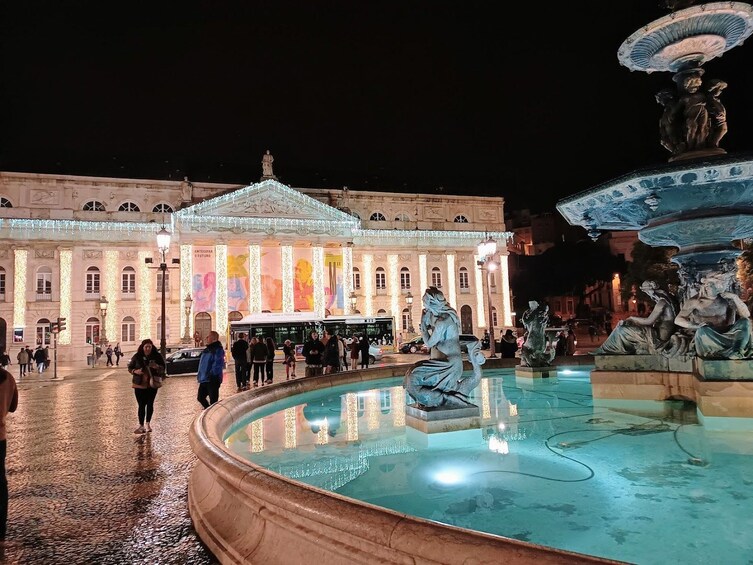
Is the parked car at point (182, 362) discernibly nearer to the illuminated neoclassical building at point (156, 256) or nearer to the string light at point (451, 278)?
the illuminated neoclassical building at point (156, 256)

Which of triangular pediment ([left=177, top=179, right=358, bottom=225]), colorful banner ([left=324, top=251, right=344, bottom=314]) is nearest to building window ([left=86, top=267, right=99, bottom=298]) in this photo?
triangular pediment ([left=177, top=179, right=358, bottom=225])

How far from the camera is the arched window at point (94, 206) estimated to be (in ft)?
130

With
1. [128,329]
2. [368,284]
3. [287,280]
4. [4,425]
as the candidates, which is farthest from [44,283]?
[4,425]

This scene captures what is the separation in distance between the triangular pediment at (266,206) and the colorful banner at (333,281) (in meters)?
3.34

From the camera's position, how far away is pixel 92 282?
38.6m

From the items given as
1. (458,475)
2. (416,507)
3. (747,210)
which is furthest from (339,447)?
(747,210)

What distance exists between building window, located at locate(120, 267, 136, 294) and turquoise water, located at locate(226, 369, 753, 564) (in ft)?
122

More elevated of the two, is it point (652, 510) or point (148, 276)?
point (148, 276)

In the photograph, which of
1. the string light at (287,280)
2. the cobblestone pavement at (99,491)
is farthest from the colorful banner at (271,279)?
the cobblestone pavement at (99,491)

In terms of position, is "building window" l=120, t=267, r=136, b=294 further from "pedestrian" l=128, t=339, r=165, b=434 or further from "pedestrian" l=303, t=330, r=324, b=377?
"pedestrian" l=128, t=339, r=165, b=434

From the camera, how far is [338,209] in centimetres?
4341

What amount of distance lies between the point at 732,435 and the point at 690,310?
7.12 ft

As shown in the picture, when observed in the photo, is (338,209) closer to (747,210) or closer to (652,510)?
(747,210)

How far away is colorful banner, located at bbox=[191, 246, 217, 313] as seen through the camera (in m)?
38.6
